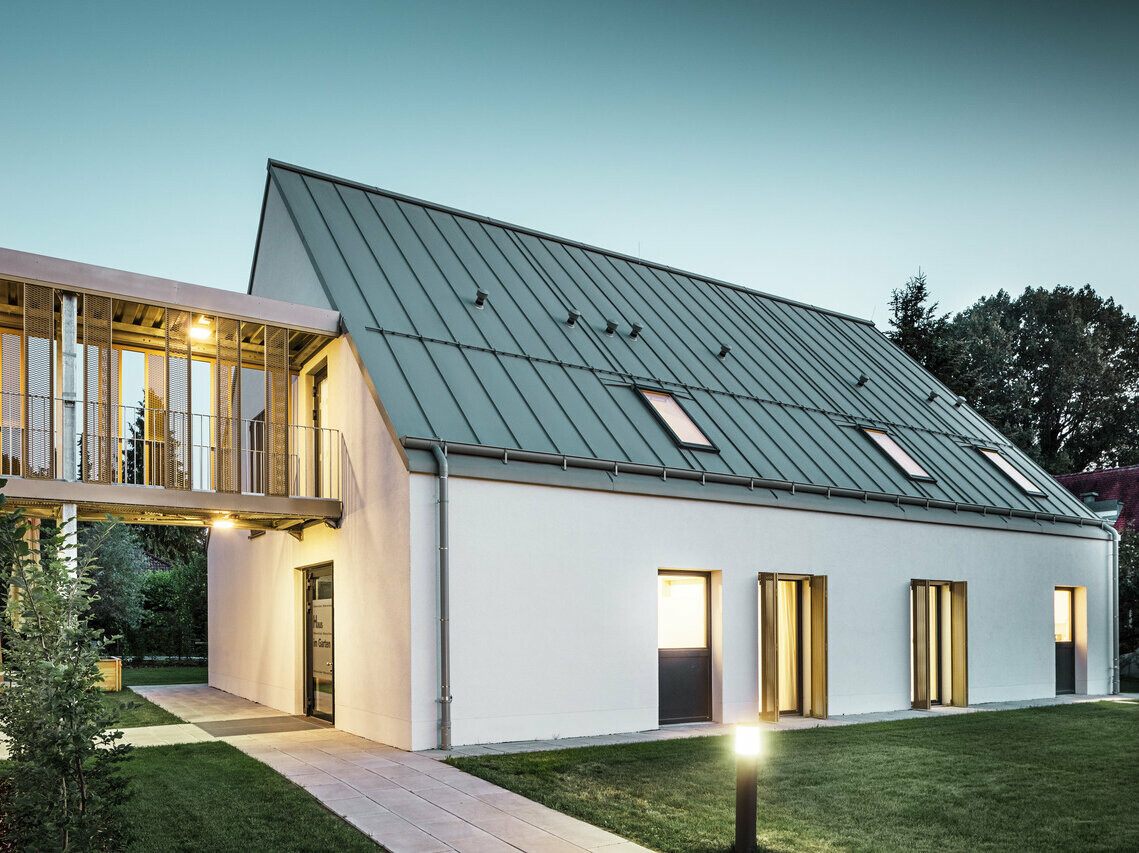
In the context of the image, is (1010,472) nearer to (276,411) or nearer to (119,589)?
(276,411)

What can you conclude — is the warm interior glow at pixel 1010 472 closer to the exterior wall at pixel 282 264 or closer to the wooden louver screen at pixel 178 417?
the exterior wall at pixel 282 264

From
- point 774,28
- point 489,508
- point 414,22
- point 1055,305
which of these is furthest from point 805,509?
point 1055,305

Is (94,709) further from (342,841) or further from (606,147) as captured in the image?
(606,147)

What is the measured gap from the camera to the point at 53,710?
4613 millimetres

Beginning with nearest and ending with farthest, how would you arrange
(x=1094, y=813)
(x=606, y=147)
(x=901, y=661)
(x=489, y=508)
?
(x=1094, y=813) → (x=489, y=508) → (x=901, y=661) → (x=606, y=147)

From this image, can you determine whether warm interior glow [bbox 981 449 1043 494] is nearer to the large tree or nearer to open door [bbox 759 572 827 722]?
open door [bbox 759 572 827 722]

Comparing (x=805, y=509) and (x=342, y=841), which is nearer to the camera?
(x=342, y=841)

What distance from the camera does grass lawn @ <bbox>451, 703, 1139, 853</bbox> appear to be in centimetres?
672

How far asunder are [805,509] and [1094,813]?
682 centimetres

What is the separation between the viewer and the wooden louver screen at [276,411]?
12.4m

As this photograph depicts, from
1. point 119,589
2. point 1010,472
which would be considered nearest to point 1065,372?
point 1010,472

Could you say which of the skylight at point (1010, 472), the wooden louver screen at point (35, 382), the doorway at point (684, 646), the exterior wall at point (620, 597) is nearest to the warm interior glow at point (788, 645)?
the exterior wall at point (620, 597)

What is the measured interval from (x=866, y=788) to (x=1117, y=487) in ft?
81.8

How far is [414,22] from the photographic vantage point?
16016 millimetres
